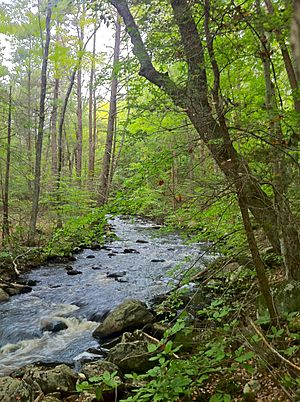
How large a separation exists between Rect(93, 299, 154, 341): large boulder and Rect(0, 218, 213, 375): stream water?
22cm

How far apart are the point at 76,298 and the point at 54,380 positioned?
380 centimetres

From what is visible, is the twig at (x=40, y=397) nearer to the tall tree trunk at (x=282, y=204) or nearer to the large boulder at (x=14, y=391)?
the large boulder at (x=14, y=391)

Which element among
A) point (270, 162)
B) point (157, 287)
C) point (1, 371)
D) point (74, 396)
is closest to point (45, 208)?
point (157, 287)

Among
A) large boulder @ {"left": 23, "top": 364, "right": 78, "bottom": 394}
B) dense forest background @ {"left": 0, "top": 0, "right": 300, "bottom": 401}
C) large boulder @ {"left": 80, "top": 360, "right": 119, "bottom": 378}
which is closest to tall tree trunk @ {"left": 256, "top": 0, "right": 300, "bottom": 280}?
dense forest background @ {"left": 0, "top": 0, "right": 300, "bottom": 401}

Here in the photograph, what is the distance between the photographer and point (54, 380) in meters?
4.09

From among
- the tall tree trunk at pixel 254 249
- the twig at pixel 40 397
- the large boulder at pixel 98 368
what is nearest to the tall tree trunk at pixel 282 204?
the tall tree trunk at pixel 254 249

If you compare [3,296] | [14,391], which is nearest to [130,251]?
[3,296]

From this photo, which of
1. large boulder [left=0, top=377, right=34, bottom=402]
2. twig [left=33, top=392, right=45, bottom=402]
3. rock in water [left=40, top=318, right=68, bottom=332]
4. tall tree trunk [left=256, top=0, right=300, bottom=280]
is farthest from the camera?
rock in water [left=40, top=318, right=68, bottom=332]

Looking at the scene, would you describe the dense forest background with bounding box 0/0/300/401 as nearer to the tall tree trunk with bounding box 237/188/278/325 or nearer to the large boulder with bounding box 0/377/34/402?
the tall tree trunk with bounding box 237/188/278/325

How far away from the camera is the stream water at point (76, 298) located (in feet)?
18.5

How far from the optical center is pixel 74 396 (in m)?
3.93

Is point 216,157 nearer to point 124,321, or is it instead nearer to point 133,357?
point 133,357

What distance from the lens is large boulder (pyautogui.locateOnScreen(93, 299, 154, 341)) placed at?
5785 millimetres

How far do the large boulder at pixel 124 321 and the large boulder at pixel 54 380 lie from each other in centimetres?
145
